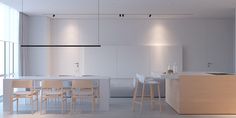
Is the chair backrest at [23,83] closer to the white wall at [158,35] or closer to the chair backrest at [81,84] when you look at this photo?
the chair backrest at [81,84]

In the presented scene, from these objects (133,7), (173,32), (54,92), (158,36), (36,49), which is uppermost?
(133,7)

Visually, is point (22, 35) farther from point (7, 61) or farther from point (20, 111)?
point (20, 111)

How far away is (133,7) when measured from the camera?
9820mm

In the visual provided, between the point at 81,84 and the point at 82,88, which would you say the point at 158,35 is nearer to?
the point at 82,88

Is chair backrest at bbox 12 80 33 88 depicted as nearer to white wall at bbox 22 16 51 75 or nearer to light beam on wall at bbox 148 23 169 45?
white wall at bbox 22 16 51 75

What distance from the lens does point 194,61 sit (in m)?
12.2

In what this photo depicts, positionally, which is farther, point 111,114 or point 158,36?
point 158,36

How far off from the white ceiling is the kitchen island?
2207 millimetres

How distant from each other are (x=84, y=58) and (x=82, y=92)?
3752 millimetres

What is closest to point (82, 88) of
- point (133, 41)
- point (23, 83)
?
point (23, 83)

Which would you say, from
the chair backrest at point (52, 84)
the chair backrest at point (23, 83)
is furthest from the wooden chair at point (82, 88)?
the chair backrest at point (23, 83)

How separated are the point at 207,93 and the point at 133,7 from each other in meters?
3.49

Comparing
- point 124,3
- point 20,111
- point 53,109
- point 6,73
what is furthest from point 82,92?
point 6,73

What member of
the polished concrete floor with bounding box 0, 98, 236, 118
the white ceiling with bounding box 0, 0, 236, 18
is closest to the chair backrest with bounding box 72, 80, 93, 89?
the polished concrete floor with bounding box 0, 98, 236, 118
